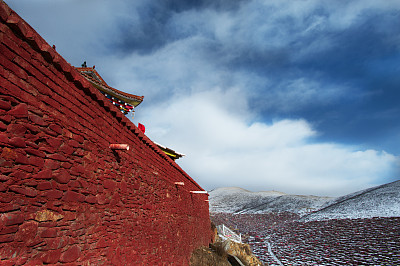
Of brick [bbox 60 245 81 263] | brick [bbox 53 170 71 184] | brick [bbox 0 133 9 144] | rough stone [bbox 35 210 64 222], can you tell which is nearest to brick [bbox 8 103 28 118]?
brick [bbox 0 133 9 144]

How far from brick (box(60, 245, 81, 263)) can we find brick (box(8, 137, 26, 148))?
5.07 feet

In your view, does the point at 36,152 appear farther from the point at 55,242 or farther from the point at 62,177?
the point at 55,242

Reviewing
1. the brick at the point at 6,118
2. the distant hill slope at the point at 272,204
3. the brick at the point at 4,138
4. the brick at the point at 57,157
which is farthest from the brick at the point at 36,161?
the distant hill slope at the point at 272,204

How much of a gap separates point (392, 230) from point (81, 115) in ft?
93.2

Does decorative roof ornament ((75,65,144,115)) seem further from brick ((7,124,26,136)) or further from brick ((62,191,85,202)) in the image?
brick ((7,124,26,136))

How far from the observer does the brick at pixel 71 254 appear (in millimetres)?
2822

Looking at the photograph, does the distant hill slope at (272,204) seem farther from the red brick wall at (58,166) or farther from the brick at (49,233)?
the brick at (49,233)

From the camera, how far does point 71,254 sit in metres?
2.95

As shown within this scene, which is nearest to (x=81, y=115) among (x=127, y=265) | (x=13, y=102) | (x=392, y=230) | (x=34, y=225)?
(x=13, y=102)

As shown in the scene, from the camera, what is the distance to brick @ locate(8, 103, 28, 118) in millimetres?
2260

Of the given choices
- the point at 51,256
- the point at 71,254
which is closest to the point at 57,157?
the point at 51,256

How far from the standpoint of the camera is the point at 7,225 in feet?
6.98

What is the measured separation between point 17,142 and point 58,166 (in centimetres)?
65

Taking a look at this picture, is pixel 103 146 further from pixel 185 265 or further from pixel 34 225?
pixel 185 265
